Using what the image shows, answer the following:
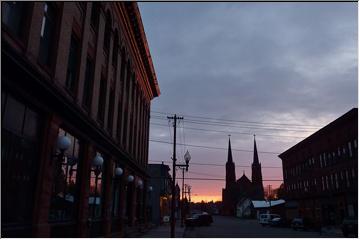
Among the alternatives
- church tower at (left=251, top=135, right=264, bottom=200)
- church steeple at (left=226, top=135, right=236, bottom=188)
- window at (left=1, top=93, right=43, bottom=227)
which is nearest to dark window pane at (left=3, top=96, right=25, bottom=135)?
window at (left=1, top=93, right=43, bottom=227)

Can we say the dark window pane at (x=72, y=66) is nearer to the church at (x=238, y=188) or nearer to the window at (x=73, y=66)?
the window at (x=73, y=66)

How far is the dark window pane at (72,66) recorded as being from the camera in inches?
544

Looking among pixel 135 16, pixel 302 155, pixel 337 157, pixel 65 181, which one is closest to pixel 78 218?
pixel 65 181

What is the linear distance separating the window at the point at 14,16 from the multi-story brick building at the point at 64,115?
27mm

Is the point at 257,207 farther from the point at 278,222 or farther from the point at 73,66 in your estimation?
the point at 73,66

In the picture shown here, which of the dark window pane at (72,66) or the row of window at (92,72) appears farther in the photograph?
the dark window pane at (72,66)

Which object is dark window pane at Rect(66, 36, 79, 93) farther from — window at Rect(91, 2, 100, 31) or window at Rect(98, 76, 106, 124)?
window at Rect(98, 76, 106, 124)

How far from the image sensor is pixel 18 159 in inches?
383

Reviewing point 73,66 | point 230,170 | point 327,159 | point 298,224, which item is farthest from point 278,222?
point 230,170

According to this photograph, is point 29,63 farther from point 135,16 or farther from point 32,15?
point 135,16

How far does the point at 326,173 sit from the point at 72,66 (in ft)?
151

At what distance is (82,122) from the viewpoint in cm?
1376

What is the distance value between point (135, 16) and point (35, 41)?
13573 millimetres

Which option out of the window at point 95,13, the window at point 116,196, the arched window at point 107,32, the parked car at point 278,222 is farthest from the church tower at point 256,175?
the window at point 95,13
